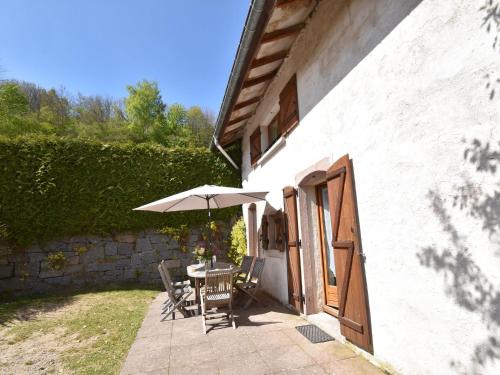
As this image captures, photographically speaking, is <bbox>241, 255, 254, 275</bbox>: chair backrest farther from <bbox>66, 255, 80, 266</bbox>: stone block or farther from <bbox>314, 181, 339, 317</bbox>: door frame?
<bbox>66, 255, 80, 266</bbox>: stone block

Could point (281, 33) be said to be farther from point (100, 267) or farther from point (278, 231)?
point (100, 267)

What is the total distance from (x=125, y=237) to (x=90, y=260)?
44.6 inches

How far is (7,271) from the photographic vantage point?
7883mm

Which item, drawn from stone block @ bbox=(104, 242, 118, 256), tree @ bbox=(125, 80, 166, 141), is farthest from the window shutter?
tree @ bbox=(125, 80, 166, 141)

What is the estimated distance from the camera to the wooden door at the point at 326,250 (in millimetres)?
4824

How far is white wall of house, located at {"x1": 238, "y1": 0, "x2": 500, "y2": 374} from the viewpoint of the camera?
1.97 metres

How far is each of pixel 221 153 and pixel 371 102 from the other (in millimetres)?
7488

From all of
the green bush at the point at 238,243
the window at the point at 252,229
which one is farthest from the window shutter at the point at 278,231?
the green bush at the point at 238,243

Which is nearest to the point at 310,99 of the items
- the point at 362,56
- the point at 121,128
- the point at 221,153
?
the point at 362,56

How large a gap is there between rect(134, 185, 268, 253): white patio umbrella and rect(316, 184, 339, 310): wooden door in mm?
1364

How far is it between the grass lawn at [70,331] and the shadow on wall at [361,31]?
179 inches

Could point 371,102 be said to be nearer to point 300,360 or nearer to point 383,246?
point 383,246

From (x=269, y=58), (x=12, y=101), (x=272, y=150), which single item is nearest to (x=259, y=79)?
(x=269, y=58)

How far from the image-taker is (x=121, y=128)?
1146 inches
